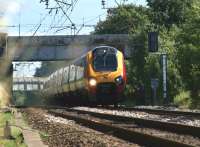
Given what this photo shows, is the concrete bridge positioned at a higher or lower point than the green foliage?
lower

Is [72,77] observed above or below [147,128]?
above

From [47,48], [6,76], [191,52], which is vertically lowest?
[6,76]

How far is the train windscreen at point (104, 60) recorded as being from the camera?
34188 mm

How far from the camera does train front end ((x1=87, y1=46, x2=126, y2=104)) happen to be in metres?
33.6

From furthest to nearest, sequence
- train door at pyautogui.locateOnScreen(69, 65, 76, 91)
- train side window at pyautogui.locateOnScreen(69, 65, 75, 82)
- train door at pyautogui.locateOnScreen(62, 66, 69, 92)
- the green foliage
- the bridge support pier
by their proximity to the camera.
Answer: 1. the green foliage
2. the bridge support pier
3. train door at pyautogui.locateOnScreen(62, 66, 69, 92)
4. train side window at pyautogui.locateOnScreen(69, 65, 75, 82)
5. train door at pyautogui.locateOnScreen(69, 65, 76, 91)

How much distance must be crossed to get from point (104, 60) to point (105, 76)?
1.01 m

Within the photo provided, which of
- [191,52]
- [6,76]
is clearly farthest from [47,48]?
[191,52]

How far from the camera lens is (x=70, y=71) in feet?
135

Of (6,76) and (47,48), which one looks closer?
(6,76)

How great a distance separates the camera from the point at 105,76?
33750 millimetres

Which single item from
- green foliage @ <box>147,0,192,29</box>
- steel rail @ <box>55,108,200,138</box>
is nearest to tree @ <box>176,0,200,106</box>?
steel rail @ <box>55,108,200,138</box>

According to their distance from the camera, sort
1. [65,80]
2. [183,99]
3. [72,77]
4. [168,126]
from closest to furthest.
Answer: [168,126], [72,77], [183,99], [65,80]

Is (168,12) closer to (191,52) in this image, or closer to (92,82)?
(191,52)

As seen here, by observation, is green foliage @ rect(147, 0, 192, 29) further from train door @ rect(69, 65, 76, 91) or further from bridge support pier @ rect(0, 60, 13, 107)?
train door @ rect(69, 65, 76, 91)
